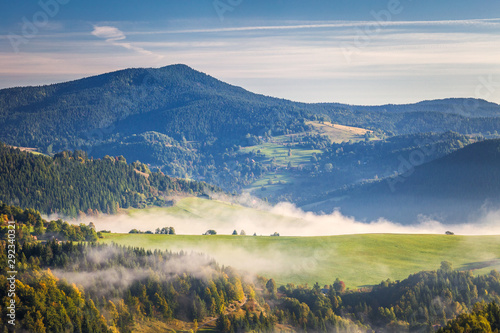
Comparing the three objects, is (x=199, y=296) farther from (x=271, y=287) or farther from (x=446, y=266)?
(x=446, y=266)

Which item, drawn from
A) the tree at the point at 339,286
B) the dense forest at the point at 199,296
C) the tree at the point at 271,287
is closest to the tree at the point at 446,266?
the dense forest at the point at 199,296

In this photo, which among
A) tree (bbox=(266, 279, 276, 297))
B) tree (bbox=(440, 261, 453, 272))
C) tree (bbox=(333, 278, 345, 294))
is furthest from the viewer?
tree (bbox=(440, 261, 453, 272))

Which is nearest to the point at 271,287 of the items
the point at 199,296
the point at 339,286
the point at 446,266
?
the point at 339,286

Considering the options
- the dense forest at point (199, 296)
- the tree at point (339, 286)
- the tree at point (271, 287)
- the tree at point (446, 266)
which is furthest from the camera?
the tree at point (446, 266)

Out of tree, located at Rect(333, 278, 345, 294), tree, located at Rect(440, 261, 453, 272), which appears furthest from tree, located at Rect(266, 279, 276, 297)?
tree, located at Rect(440, 261, 453, 272)

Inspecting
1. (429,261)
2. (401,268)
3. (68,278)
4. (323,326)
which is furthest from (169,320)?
(429,261)

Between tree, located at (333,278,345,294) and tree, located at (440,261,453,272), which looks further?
tree, located at (440,261,453,272)

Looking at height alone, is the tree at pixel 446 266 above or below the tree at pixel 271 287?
above

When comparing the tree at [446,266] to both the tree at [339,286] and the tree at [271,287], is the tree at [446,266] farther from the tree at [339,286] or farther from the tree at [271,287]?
the tree at [271,287]

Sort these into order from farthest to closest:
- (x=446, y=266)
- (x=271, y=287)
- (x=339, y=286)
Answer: (x=446, y=266)
(x=339, y=286)
(x=271, y=287)

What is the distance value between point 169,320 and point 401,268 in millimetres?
88099

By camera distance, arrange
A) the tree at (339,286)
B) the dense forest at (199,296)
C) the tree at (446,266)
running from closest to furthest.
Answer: the dense forest at (199,296)
the tree at (339,286)
the tree at (446,266)

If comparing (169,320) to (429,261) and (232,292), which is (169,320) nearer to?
(232,292)

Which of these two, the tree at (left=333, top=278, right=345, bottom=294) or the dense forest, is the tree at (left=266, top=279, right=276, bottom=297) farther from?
the tree at (left=333, top=278, right=345, bottom=294)
